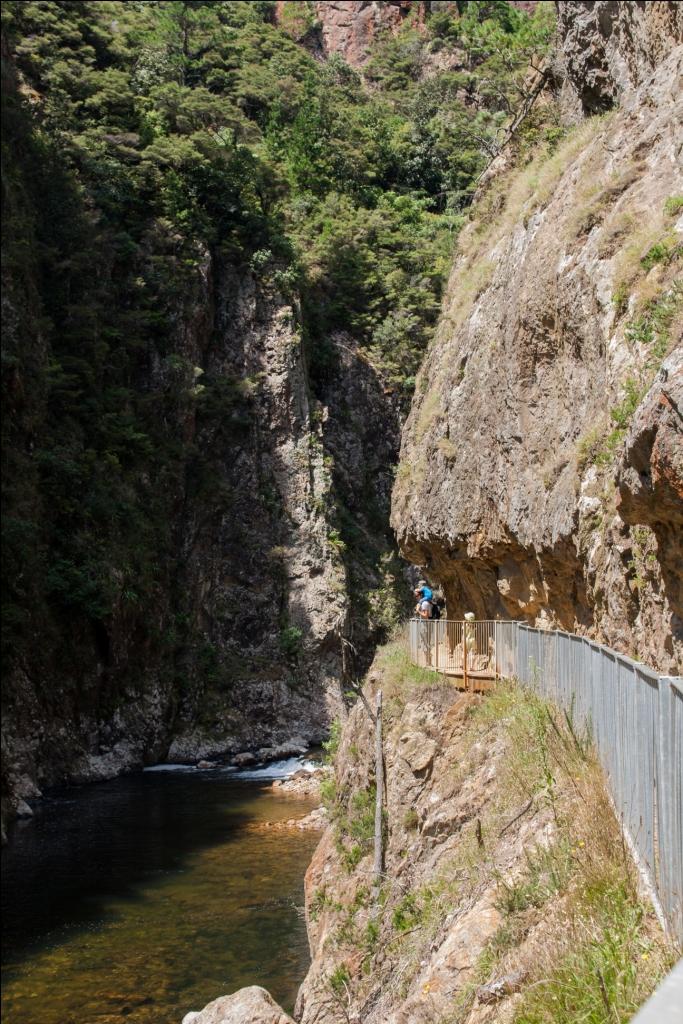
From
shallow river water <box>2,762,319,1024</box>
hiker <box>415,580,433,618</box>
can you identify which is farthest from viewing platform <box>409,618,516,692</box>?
shallow river water <box>2,762,319,1024</box>

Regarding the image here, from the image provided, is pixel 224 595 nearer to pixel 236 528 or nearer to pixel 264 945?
pixel 236 528

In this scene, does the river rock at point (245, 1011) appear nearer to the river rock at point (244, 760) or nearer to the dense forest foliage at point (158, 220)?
the dense forest foliage at point (158, 220)

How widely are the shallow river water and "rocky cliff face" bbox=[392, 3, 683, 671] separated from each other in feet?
27.4

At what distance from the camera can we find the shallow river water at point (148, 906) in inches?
710

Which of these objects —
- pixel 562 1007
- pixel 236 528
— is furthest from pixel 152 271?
pixel 562 1007

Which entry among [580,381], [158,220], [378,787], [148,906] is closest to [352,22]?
[158,220]

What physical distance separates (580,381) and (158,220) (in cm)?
3946

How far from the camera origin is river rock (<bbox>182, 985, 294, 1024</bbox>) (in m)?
11.6

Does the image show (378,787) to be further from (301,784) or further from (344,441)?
(344,441)

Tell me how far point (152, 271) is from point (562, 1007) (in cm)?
4761

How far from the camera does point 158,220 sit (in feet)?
164

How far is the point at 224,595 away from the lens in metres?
47.8

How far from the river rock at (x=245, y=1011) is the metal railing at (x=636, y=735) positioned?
198 inches

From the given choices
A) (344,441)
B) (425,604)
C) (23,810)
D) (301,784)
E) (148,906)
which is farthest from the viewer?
(344,441)
